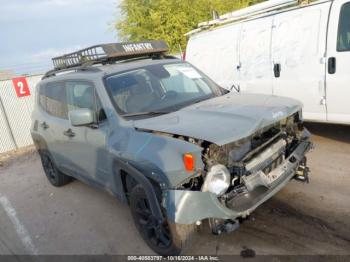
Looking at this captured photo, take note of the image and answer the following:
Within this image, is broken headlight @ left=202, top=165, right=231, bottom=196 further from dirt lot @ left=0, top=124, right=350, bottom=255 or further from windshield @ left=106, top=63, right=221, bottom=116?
windshield @ left=106, top=63, right=221, bottom=116

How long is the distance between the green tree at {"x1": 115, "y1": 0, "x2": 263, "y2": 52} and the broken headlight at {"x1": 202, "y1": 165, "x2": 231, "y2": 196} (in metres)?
14.2

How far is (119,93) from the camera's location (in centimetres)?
389

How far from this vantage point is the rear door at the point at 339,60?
16.3ft

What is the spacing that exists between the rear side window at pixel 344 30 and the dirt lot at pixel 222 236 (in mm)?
1530

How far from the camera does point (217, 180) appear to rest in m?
2.94

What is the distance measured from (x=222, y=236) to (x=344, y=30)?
351 centimetres

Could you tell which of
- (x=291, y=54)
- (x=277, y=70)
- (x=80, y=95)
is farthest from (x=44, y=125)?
(x=291, y=54)

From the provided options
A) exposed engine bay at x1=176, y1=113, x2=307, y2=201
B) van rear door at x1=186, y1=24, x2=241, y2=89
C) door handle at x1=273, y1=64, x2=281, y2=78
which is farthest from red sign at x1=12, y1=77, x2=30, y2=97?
exposed engine bay at x1=176, y1=113, x2=307, y2=201

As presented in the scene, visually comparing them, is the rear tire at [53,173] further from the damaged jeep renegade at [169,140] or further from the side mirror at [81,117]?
the side mirror at [81,117]

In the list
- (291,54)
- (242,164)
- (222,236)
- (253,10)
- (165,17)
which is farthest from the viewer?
(165,17)

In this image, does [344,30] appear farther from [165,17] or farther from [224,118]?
[165,17]

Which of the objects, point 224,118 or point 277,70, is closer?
point 224,118

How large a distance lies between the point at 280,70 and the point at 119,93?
315cm

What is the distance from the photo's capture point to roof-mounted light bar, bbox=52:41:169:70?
4645 mm
